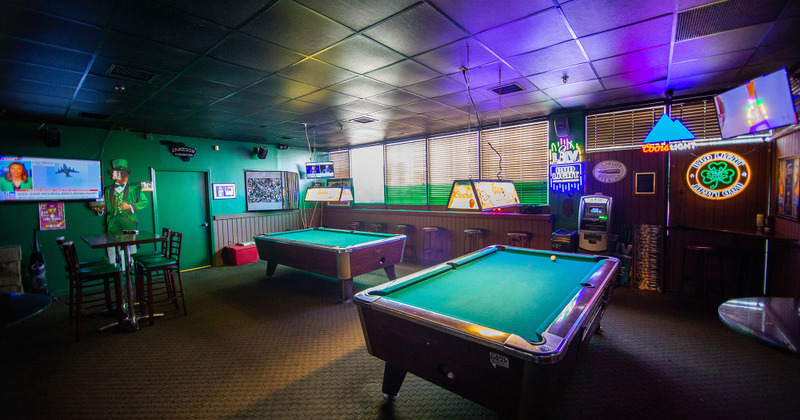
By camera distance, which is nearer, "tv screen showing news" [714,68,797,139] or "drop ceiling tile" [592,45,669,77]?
"tv screen showing news" [714,68,797,139]

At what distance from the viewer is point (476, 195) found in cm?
305

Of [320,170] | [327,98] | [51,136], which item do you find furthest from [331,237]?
[51,136]

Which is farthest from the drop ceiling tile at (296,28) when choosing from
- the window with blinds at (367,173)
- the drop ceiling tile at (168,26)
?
the window with blinds at (367,173)

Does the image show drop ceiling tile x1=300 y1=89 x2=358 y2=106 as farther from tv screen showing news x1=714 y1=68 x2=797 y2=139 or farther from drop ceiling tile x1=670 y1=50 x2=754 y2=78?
tv screen showing news x1=714 y1=68 x2=797 y2=139

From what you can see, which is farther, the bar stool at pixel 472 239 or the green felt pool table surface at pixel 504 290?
the bar stool at pixel 472 239

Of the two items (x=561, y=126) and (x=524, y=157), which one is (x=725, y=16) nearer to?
(x=561, y=126)

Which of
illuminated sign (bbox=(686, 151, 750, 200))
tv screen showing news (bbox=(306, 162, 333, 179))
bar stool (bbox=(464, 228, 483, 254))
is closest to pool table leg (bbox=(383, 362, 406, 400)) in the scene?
bar stool (bbox=(464, 228, 483, 254))

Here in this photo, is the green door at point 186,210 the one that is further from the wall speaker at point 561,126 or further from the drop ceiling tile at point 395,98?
the wall speaker at point 561,126

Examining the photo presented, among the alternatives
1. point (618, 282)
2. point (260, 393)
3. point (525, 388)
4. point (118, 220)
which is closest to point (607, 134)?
point (618, 282)

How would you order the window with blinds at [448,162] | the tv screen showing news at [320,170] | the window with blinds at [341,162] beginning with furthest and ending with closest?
1. the window with blinds at [341,162]
2. the tv screen showing news at [320,170]
3. the window with blinds at [448,162]

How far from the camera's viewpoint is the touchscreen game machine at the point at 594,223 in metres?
4.63

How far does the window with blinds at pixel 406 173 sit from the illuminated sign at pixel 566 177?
2693mm

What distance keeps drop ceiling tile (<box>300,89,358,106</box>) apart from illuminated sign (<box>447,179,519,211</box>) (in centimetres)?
196

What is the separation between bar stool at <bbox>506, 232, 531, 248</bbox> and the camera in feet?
17.9
